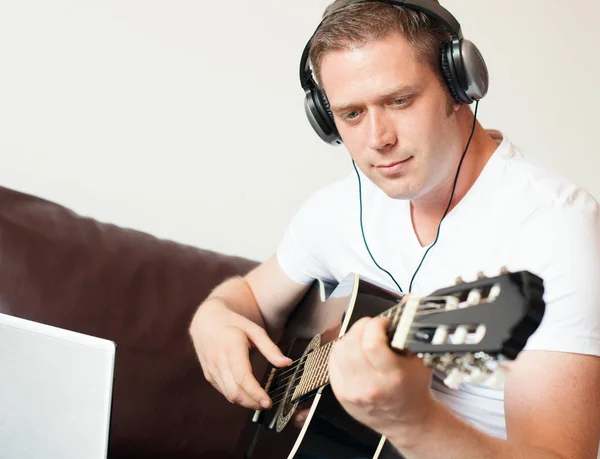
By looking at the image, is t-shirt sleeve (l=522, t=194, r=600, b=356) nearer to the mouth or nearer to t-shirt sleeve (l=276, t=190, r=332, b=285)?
the mouth

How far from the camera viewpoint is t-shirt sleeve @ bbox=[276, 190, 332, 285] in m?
1.51

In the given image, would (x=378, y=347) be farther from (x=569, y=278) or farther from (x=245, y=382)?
(x=245, y=382)

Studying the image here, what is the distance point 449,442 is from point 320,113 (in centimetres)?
64

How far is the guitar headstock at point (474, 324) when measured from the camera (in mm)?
633

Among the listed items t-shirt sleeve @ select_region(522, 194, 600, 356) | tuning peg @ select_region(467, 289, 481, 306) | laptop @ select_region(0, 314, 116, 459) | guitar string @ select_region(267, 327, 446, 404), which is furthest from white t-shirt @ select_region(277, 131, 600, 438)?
laptop @ select_region(0, 314, 116, 459)

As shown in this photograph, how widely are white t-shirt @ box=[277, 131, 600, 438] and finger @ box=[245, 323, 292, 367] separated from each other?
218 mm

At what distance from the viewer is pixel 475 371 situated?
68 centimetres

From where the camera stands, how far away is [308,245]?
153cm

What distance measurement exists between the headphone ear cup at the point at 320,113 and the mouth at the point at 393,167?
0.17 m

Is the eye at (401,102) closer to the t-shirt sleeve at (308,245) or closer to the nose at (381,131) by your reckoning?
the nose at (381,131)

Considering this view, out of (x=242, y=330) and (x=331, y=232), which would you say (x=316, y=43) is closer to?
(x=331, y=232)

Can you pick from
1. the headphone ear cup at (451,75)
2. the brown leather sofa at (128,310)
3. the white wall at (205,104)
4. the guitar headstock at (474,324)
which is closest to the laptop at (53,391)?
the guitar headstock at (474,324)

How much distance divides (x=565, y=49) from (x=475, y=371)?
4.84 ft

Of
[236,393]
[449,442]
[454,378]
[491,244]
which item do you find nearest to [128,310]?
[236,393]
